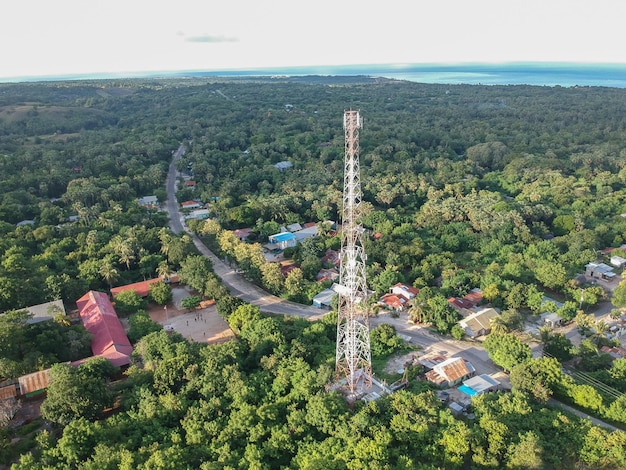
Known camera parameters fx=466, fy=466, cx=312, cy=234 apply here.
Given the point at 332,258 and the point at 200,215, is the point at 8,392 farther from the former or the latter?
the point at 200,215

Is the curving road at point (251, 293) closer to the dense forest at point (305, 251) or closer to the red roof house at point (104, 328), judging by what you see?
the dense forest at point (305, 251)

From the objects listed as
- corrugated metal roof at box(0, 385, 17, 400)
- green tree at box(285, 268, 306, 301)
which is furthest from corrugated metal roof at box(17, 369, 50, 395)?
green tree at box(285, 268, 306, 301)

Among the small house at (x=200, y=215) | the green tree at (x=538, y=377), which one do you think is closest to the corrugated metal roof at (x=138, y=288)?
the small house at (x=200, y=215)

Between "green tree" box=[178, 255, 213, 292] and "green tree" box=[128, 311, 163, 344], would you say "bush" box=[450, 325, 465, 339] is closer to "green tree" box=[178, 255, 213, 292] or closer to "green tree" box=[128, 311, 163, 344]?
"green tree" box=[178, 255, 213, 292]

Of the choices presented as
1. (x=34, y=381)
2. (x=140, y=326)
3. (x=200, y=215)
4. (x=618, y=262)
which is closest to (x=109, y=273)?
(x=140, y=326)

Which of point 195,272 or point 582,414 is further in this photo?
point 195,272

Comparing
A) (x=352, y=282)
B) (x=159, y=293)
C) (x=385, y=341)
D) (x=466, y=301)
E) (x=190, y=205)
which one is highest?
(x=352, y=282)

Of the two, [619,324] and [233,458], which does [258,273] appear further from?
[619,324]
